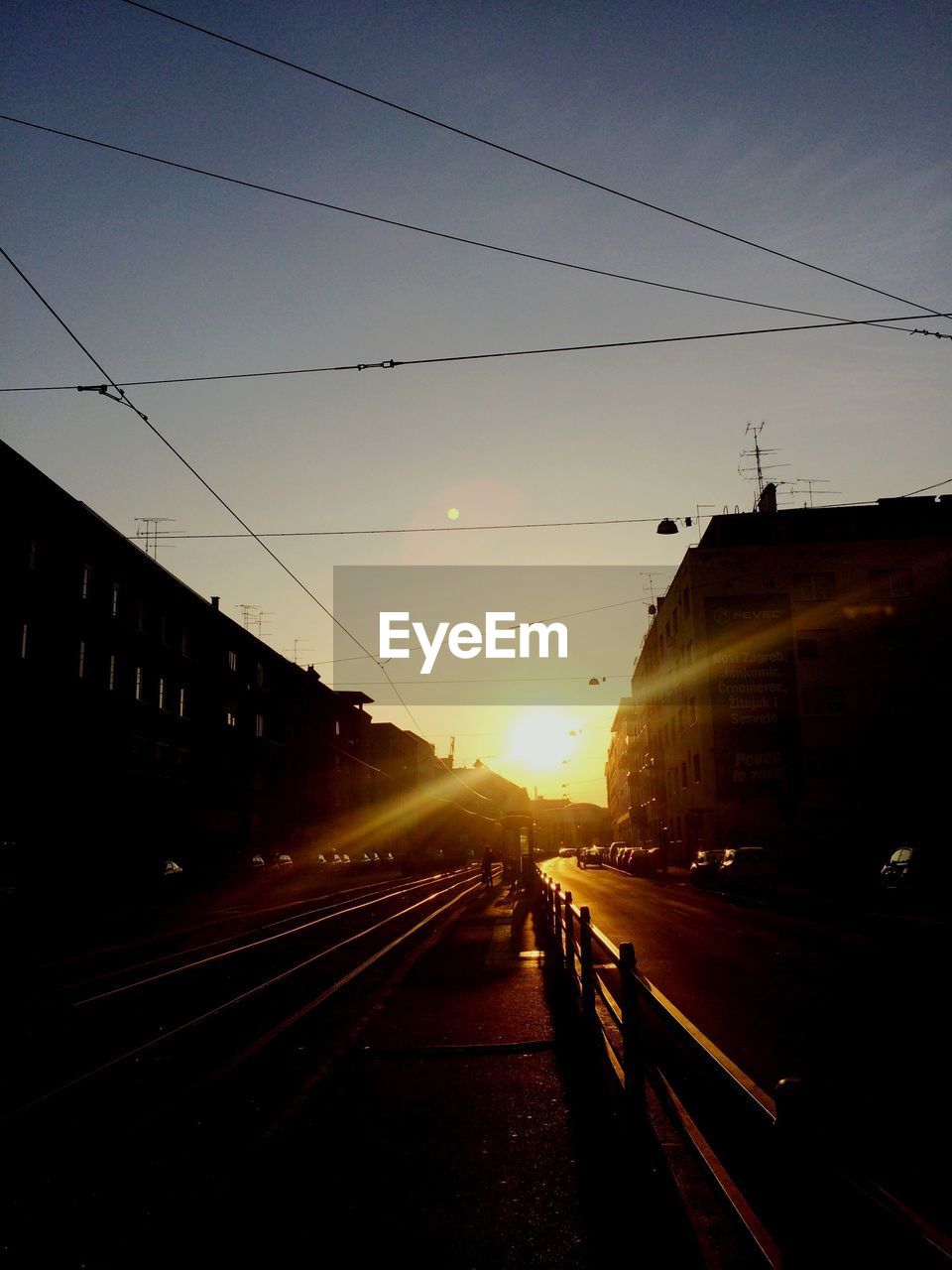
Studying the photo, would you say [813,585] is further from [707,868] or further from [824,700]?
[707,868]

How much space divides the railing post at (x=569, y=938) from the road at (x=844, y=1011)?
1.22m

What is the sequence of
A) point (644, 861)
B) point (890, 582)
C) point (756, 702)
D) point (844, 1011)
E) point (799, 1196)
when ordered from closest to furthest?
point (799, 1196) < point (844, 1011) < point (756, 702) < point (890, 582) < point (644, 861)

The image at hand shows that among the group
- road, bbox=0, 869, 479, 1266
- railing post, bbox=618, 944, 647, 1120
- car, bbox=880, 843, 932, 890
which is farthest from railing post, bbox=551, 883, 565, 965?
car, bbox=880, 843, 932, 890

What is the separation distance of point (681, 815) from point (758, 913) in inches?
1534

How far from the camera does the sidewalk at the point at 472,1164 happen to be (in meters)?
3.97

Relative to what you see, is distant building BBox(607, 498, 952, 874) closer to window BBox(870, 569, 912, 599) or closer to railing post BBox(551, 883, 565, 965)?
window BBox(870, 569, 912, 599)

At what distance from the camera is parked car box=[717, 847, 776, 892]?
31609 mm

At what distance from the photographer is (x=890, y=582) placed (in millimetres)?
50062

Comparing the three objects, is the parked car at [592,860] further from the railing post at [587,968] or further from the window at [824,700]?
the railing post at [587,968]

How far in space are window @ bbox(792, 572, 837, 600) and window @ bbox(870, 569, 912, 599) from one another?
2081mm

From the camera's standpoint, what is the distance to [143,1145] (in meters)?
5.40

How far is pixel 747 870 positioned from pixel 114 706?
25.1 meters

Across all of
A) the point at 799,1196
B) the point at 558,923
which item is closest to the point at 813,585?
the point at 558,923

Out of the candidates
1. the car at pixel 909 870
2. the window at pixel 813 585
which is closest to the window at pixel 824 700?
the window at pixel 813 585
